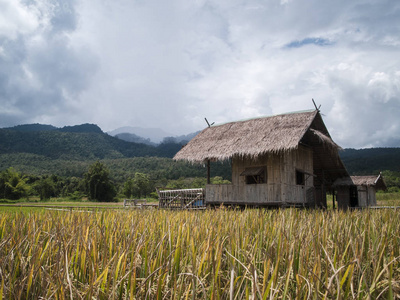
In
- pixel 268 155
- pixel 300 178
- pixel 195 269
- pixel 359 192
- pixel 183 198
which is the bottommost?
pixel 195 269

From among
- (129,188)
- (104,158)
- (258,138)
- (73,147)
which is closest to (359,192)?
(258,138)

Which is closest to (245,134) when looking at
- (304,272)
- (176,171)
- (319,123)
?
(319,123)

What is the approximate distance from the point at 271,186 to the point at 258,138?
196cm

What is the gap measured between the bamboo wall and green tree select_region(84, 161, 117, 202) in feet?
101

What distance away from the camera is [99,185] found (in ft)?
133

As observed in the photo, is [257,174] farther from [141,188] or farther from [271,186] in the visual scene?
[141,188]

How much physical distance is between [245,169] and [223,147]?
4.13 ft

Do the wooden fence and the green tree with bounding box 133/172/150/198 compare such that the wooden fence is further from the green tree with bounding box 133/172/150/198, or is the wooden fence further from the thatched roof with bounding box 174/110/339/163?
the green tree with bounding box 133/172/150/198

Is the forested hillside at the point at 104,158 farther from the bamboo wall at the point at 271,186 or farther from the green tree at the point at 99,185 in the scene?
the bamboo wall at the point at 271,186

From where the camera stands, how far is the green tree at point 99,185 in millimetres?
40406

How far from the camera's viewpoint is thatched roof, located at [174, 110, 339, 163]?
11320mm

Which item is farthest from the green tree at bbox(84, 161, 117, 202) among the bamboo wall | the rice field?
the rice field

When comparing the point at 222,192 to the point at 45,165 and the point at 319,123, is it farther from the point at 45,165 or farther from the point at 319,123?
the point at 45,165

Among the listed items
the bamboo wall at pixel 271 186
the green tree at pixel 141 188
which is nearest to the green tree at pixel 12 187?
the green tree at pixel 141 188
